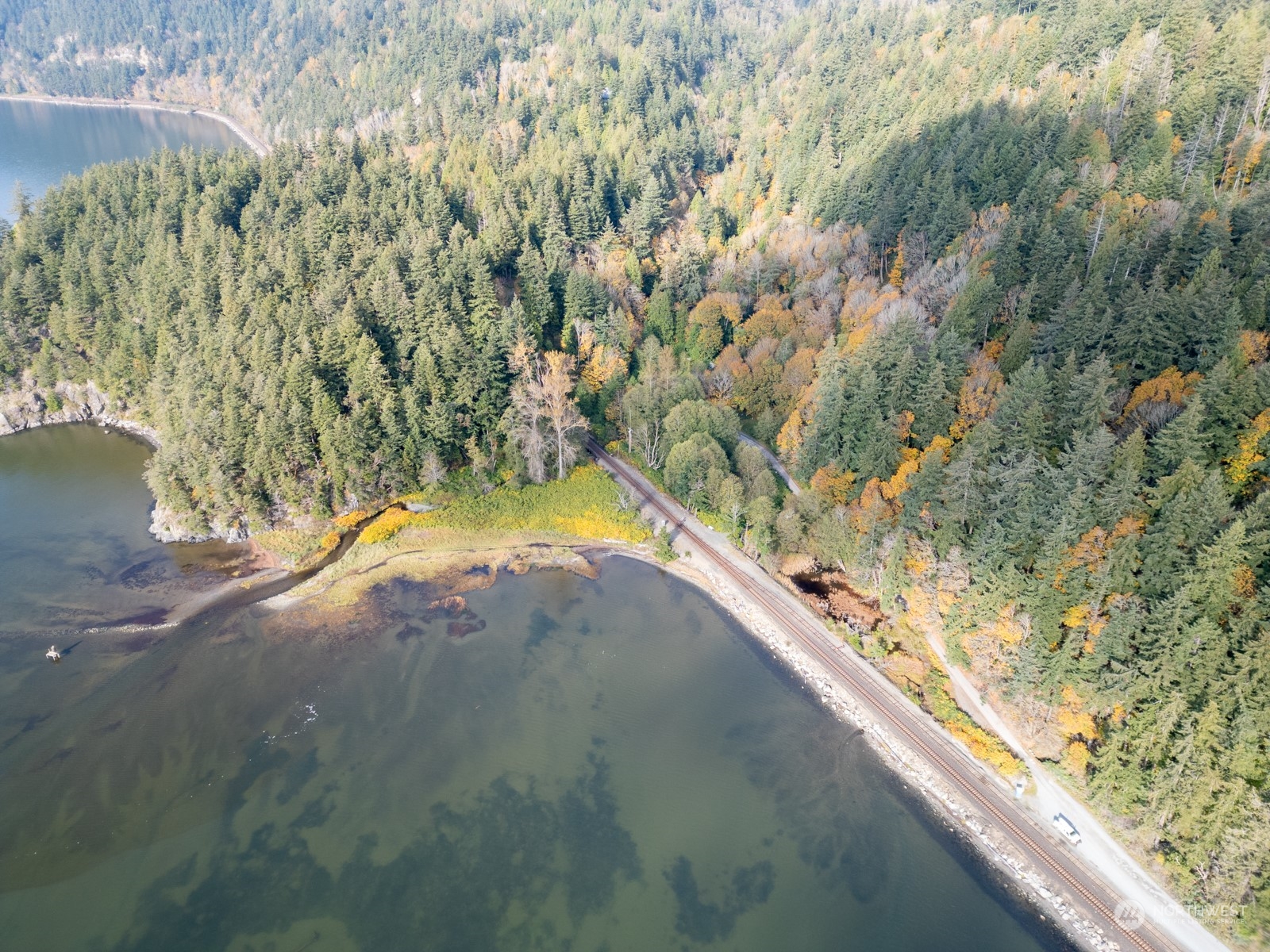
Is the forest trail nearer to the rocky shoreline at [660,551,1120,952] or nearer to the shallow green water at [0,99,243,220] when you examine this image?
the rocky shoreline at [660,551,1120,952]

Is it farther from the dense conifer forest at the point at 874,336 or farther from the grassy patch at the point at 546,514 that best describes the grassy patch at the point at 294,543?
the grassy patch at the point at 546,514

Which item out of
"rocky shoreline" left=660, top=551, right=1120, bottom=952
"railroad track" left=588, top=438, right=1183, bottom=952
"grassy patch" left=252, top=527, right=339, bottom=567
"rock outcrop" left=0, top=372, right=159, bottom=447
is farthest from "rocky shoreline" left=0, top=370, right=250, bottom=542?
"rocky shoreline" left=660, top=551, right=1120, bottom=952

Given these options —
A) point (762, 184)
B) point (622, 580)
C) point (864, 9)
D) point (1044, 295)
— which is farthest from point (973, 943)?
point (864, 9)

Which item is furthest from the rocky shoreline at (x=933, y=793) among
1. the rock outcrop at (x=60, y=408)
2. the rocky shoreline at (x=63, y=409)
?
the rock outcrop at (x=60, y=408)

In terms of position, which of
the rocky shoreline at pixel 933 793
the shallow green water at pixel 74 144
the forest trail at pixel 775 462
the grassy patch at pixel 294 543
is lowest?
the rocky shoreline at pixel 933 793

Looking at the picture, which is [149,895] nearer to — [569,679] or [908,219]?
[569,679]

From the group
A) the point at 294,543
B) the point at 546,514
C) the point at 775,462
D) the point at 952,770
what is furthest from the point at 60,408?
the point at 952,770
